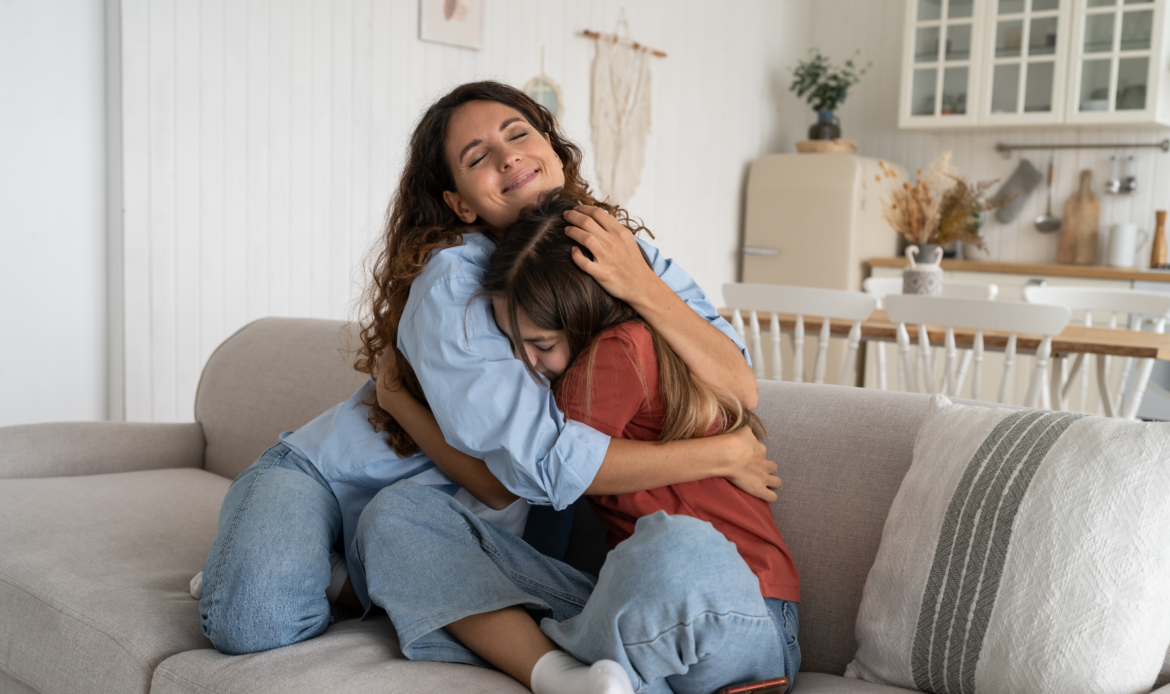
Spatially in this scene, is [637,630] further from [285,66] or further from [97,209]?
[285,66]

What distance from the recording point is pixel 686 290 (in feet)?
4.58

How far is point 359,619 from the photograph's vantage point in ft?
4.28

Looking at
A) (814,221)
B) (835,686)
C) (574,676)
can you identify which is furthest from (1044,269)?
(574,676)

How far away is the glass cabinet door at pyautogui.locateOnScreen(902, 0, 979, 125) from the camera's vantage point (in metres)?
4.67

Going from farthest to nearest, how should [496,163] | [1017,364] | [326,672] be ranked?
[1017,364] < [496,163] < [326,672]

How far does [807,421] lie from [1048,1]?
13.3 feet

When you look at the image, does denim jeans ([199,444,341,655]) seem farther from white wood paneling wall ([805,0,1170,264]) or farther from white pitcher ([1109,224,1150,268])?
white wood paneling wall ([805,0,1170,264])

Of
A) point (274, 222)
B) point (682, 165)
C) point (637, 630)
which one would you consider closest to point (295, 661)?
point (637, 630)

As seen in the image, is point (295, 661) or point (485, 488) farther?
point (485, 488)

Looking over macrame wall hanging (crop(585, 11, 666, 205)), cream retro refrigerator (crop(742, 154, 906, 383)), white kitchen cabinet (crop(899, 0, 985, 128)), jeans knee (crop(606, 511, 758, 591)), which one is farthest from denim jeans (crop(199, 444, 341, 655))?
white kitchen cabinet (crop(899, 0, 985, 128))

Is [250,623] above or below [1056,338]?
below

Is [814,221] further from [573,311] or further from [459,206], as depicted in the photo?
[573,311]

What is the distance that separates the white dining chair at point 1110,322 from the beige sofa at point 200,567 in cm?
142

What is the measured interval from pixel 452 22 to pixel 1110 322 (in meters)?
2.54
